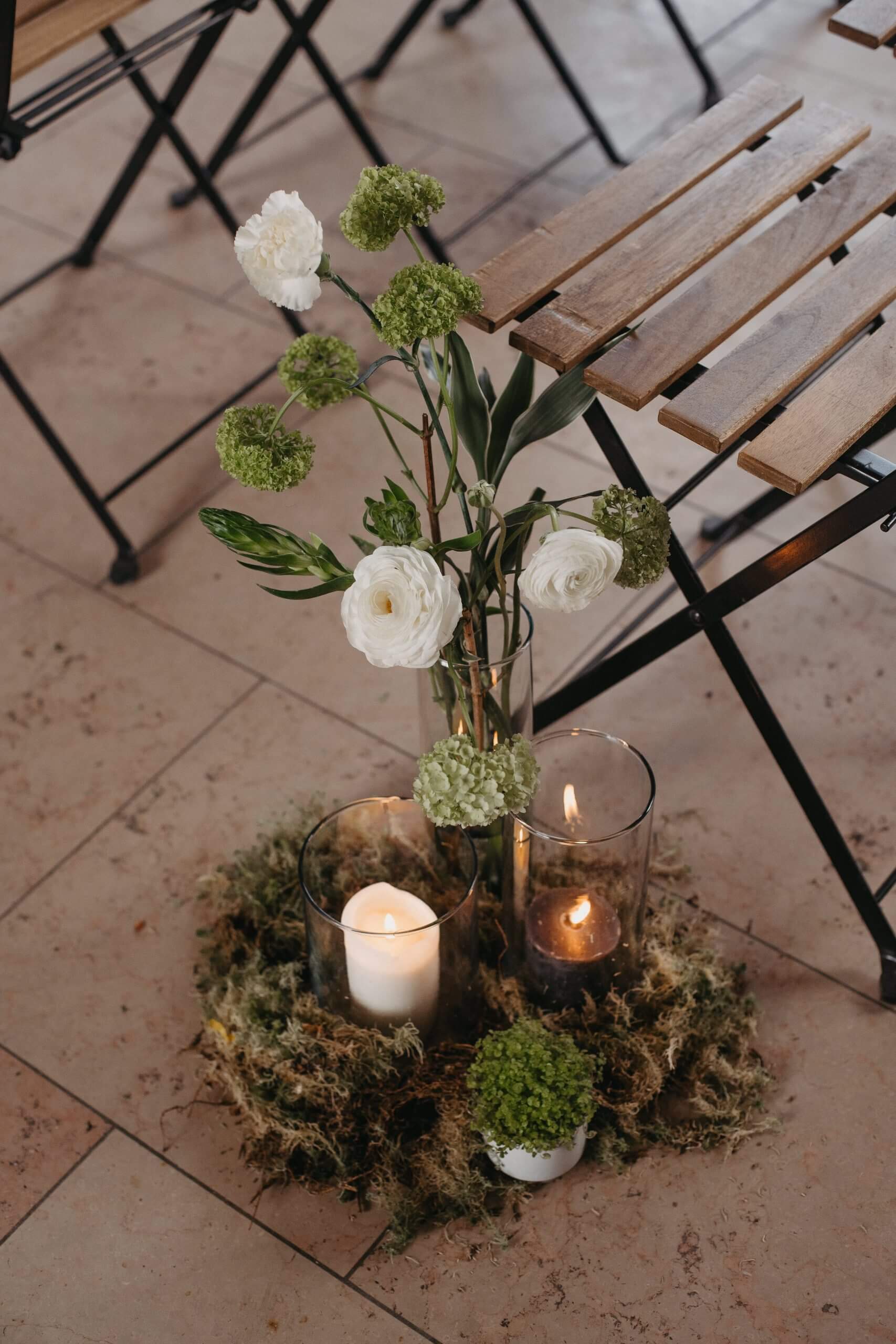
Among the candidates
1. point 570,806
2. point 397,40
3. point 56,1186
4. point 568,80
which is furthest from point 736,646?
point 397,40

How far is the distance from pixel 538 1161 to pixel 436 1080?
14 centimetres

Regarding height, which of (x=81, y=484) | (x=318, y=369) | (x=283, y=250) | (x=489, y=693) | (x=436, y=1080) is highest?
(x=283, y=250)

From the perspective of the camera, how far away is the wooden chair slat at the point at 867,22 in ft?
5.10

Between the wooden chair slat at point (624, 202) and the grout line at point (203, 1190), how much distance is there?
0.95 meters

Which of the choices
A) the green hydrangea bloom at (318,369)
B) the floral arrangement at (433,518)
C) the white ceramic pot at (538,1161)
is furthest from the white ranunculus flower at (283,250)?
the white ceramic pot at (538,1161)

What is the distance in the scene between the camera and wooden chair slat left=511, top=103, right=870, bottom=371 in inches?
51.0

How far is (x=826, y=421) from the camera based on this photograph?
3.97ft

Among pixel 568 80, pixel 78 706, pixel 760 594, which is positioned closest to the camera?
pixel 760 594

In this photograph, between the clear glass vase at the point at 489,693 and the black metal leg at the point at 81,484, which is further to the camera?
the black metal leg at the point at 81,484

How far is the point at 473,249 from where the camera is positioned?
2549 mm

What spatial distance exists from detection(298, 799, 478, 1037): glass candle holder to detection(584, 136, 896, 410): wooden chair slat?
491 millimetres

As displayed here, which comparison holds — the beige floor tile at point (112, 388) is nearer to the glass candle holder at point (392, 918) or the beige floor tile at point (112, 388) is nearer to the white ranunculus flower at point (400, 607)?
the glass candle holder at point (392, 918)

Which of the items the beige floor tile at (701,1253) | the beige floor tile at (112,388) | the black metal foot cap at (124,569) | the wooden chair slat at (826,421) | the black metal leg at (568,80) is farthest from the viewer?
the black metal leg at (568,80)

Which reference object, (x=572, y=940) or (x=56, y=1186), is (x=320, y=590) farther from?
(x=56, y=1186)
